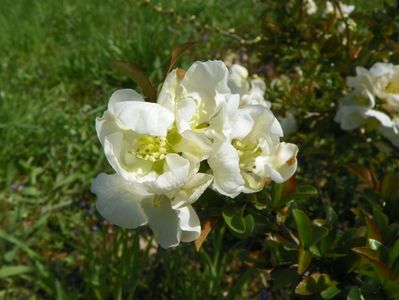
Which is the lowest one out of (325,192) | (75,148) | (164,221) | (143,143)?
(75,148)

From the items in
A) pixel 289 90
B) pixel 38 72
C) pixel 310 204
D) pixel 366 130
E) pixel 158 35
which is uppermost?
pixel 366 130

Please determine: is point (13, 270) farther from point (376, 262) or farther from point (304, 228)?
point (376, 262)

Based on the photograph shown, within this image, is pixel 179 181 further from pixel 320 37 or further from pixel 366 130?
pixel 320 37

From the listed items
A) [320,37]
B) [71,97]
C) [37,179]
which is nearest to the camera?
[320,37]

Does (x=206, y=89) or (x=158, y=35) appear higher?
(x=206, y=89)

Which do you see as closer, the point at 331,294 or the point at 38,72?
the point at 331,294

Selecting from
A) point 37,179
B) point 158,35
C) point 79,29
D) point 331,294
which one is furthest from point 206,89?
point 79,29

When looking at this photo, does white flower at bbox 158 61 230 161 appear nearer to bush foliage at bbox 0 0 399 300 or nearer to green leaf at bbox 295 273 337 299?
bush foliage at bbox 0 0 399 300

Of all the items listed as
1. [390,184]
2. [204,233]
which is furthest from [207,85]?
[390,184]
